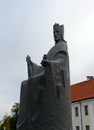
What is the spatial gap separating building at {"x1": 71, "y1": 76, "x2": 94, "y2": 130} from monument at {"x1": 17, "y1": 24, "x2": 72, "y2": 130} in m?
34.4

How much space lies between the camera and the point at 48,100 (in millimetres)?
8336

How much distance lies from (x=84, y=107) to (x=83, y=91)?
3.96m

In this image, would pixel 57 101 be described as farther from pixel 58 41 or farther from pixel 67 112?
pixel 58 41

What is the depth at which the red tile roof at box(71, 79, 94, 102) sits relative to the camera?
45400mm

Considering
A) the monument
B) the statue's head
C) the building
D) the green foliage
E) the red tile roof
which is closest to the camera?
the monument

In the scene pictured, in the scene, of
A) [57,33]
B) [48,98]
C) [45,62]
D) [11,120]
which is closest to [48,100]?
[48,98]

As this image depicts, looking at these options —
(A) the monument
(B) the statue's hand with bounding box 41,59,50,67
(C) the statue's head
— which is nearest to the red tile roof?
(C) the statue's head

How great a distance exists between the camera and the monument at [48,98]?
8320 millimetres

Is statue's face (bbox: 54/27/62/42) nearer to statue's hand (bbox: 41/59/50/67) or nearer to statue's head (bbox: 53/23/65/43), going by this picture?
statue's head (bbox: 53/23/65/43)

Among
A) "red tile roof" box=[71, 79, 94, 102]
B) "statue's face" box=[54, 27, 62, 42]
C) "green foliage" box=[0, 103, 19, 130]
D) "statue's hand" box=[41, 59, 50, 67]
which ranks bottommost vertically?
"statue's hand" box=[41, 59, 50, 67]

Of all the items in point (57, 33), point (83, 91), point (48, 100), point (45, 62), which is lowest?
point (48, 100)

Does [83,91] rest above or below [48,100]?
above

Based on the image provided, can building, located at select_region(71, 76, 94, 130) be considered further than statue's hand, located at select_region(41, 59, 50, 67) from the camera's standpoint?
Yes

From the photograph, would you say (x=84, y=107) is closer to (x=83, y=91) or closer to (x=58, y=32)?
(x=83, y=91)
